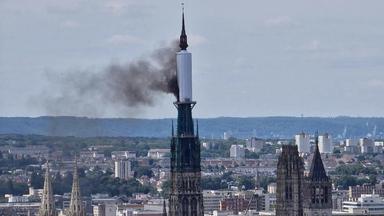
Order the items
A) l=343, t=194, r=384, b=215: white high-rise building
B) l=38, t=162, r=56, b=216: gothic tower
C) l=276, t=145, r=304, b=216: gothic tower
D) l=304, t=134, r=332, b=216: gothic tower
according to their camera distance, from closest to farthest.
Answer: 1. l=276, t=145, r=304, b=216: gothic tower
2. l=304, t=134, r=332, b=216: gothic tower
3. l=38, t=162, r=56, b=216: gothic tower
4. l=343, t=194, r=384, b=215: white high-rise building

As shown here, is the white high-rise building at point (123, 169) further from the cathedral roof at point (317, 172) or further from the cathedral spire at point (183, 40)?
the cathedral spire at point (183, 40)

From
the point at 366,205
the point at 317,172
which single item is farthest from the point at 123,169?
the point at 317,172

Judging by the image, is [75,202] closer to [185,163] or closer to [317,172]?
[317,172]

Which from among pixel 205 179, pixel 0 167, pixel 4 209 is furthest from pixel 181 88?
pixel 205 179

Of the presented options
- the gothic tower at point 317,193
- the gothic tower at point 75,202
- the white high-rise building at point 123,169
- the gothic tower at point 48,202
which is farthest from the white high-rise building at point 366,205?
the gothic tower at point 48,202

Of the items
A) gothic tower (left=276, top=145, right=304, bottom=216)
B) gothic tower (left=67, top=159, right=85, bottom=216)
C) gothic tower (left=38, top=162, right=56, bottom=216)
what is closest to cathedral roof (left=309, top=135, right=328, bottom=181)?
gothic tower (left=276, top=145, right=304, bottom=216)

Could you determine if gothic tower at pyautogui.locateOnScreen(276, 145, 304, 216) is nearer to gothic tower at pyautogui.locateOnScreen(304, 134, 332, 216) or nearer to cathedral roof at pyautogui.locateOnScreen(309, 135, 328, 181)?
gothic tower at pyautogui.locateOnScreen(304, 134, 332, 216)

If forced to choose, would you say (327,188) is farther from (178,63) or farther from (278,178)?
(178,63)
